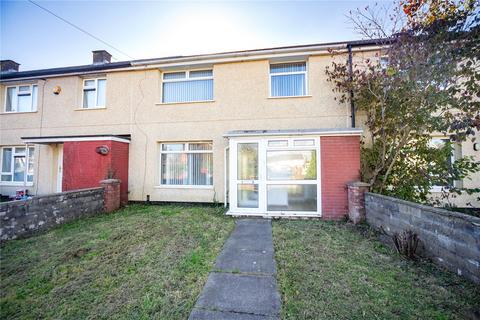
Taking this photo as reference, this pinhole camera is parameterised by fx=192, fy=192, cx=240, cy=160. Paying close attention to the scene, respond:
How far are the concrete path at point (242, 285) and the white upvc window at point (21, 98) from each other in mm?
12602

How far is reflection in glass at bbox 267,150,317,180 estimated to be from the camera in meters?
6.12

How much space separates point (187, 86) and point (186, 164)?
352 centimetres

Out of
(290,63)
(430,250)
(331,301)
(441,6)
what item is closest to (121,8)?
(290,63)

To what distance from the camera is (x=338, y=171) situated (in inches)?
236

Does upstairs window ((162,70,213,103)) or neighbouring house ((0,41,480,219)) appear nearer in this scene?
neighbouring house ((0,41,480,219))

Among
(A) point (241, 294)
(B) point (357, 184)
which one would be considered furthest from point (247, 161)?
(A) point (241, 294)

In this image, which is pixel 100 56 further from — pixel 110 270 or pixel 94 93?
pixel 110 270

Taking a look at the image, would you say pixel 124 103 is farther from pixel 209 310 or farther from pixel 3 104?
pixel 209 310

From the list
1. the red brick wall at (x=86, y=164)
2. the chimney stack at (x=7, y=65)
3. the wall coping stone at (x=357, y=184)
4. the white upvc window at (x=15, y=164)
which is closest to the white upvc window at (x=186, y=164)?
the red brick wall at (x=86, y=164)

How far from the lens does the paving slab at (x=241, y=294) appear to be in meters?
2.29

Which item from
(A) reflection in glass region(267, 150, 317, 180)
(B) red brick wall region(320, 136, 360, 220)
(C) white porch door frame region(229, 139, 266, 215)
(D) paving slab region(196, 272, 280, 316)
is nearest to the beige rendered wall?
(C) white porch door frame region(229, 139, 266, 215)

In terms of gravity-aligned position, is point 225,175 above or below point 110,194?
above

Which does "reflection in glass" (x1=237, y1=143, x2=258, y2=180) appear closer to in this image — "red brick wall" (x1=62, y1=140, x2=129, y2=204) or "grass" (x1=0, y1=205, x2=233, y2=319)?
"grass" (x1=0, y1=205, x2=233, y2=319)

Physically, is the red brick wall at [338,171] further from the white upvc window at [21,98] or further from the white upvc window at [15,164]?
the white upvc window at [21,98]
